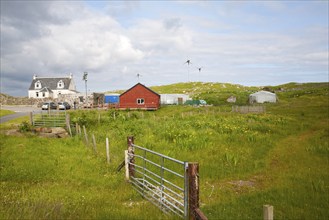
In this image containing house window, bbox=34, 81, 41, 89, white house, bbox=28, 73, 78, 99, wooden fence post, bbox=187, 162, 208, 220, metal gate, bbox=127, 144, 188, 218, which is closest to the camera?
wooden fence post, bbox=187, 162, 208, 220

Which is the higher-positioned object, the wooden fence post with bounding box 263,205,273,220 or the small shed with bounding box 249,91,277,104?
the small shed with bounding box 249,91,277,104

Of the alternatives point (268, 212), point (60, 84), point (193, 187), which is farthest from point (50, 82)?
point (268, 212)

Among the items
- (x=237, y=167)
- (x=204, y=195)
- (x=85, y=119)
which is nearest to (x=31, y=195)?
(x=204, y=195)

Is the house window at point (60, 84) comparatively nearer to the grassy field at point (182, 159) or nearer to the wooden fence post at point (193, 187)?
the grassy field at point (182, 159)

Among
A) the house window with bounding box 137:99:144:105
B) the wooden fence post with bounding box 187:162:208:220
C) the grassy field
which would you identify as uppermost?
the house window with bounding box 137:99:144:105

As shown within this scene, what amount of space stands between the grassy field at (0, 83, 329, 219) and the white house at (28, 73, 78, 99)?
6541 cm

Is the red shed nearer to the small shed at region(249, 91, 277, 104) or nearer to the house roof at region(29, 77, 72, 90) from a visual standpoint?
the small shed at region(249, 91, 277, 104)

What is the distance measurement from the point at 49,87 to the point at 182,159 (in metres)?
83.2

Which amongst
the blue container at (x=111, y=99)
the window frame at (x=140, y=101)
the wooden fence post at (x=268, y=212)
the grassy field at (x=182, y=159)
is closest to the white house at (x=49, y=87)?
the blue container at (x=111, y=99)

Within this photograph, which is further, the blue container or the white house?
the white house

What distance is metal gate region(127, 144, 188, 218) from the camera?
849cm

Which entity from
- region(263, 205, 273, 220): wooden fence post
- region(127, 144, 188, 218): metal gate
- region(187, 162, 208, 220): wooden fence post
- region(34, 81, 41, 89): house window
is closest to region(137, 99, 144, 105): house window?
region(34, 81, 41, 89): house window

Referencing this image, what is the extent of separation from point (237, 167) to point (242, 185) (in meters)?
2.87

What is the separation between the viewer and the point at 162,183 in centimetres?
973
